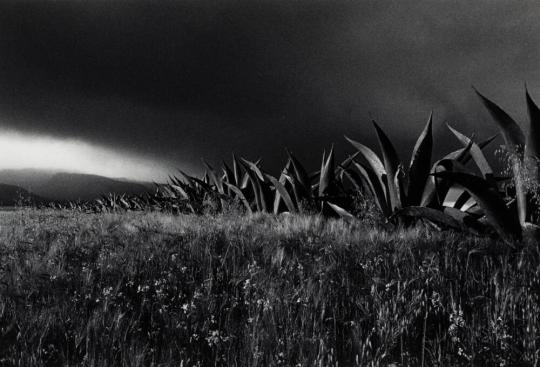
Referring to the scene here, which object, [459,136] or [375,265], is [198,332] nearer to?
[375,265]

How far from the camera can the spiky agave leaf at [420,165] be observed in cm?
532

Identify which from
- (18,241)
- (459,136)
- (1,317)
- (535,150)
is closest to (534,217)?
(535,150)

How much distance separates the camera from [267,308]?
207 centimetres

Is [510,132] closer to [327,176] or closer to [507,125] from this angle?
[507,125]

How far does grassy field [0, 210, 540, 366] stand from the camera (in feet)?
5.82

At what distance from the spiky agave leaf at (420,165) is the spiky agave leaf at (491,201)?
1.50 m

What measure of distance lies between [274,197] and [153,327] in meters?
7.33

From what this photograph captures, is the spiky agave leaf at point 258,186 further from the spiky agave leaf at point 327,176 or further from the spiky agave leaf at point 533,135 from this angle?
the spiky agave leaf at point 533,135

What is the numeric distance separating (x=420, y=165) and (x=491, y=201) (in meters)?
1.59

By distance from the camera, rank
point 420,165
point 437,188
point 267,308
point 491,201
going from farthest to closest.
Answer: point 420,165
point 437,188
point 491,201
point 267,308

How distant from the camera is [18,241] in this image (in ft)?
13.4

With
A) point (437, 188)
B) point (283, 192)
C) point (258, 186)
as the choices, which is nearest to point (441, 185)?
point (437, 188)

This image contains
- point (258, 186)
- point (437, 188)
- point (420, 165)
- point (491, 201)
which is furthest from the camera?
point (258, 186)

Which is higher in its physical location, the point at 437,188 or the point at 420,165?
the point at 420,165
